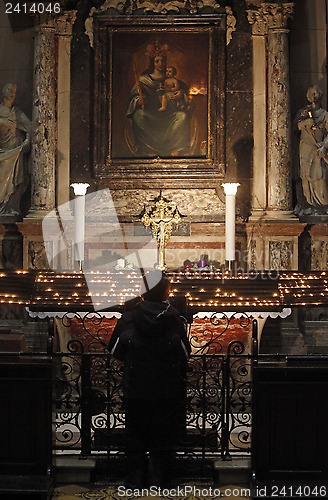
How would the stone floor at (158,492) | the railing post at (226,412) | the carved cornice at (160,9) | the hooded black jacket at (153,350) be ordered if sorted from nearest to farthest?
the hooded black jacket at (153,350) → the stone floor at (158,492) → the railing post at (226,412) → the carved cornice at (160,9)

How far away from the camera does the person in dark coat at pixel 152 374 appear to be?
5789 mm

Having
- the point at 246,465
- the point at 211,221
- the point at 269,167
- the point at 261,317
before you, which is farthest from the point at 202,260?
the point at 246,465

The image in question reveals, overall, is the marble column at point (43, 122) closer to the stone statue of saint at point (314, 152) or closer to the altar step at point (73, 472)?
the stone statue of saint at point (314, 152)

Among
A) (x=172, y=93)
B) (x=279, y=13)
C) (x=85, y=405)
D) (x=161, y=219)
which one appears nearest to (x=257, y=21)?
(x=279, y=13)

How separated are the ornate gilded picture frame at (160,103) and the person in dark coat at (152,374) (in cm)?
502

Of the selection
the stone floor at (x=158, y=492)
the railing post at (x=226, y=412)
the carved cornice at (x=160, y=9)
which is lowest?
the stone floor at (x=158, y=492)

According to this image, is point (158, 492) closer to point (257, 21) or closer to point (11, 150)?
point (11, 150)

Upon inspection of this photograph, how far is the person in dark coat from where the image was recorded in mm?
5789

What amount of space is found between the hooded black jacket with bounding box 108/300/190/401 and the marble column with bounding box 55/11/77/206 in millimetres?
5238

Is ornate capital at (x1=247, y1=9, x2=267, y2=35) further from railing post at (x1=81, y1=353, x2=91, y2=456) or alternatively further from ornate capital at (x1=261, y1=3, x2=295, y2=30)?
railing post at (x1=81, y1=353, x2=91, y2=456)

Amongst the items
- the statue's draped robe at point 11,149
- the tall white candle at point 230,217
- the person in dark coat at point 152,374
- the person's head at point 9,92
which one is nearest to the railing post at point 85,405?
the person in dark coat at point 152,374

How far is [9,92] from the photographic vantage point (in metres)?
10.7

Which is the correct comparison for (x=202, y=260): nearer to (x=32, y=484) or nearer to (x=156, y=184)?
(x=156, y=184)

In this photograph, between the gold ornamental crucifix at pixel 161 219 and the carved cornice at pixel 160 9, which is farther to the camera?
the carved cornice at pixel 160 9
